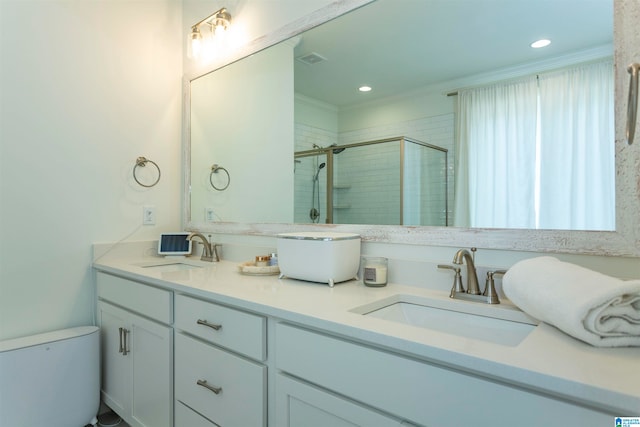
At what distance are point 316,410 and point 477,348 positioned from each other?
440mm

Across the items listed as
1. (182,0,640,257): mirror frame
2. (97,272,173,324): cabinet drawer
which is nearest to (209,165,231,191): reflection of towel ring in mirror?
(182,0,640,257): mirror frame

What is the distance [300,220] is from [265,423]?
34.8 inches

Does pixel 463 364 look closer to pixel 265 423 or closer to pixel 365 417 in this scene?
pixel 365 417

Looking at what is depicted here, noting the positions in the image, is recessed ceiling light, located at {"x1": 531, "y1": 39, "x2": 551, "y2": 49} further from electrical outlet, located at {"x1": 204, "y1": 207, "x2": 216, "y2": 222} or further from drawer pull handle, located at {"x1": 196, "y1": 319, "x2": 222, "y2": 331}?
electrical outlet, located at {"x1": 204, "y1": 207, "x2": 216, "y2": 222}

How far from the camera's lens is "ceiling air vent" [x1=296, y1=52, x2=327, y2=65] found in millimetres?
1638

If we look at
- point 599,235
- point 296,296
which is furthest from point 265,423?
point 599,235

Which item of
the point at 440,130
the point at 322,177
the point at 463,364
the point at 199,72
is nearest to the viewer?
the point at 463,364

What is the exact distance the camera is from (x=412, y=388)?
754mm

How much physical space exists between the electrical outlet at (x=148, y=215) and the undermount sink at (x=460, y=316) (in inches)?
63.6

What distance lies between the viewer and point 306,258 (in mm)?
1370

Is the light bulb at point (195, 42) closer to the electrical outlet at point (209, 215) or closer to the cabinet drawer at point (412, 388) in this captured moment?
the electrical outlet at point (209, 215)

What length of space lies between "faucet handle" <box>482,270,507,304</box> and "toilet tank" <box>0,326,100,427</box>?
1742mm

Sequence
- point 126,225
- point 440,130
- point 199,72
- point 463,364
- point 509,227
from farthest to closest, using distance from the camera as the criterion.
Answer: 1. point 199,72
2. point 126,225
3. point 440,130
4. point 509,227
5. point 463,364

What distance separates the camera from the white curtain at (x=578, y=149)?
1.00 m
